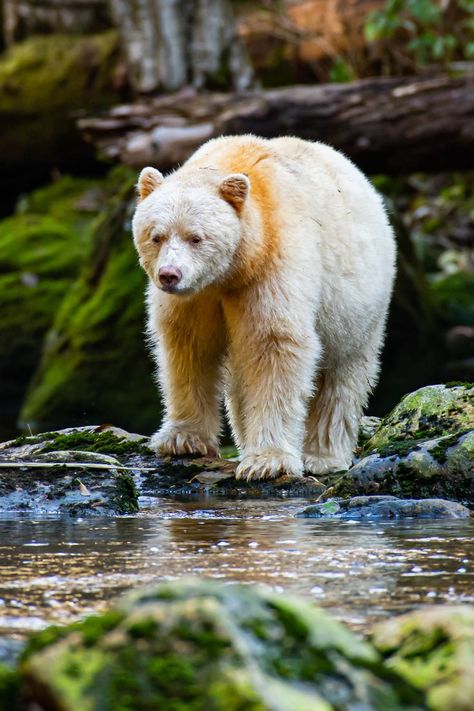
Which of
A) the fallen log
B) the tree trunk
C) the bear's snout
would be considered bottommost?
the bear's snout

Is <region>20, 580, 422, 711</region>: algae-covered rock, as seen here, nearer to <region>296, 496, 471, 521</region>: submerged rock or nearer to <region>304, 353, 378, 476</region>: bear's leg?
<region>296, 496, 471, 521</region>: submerged rock

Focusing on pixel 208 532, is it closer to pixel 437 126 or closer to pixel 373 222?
pixel 373 222

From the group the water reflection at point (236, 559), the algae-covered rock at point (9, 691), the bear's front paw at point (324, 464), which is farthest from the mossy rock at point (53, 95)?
the algae-covered rock at point (9, 691)

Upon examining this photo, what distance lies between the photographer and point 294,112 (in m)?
14.3

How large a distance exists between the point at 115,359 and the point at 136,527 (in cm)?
830

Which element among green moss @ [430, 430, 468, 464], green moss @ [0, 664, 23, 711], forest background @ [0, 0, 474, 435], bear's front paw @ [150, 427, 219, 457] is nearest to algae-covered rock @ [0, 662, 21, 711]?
green moss @ [0, 664, 23, 711]

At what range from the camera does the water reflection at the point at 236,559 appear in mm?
4480

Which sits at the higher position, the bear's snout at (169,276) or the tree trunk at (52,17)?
the tree trunk at (52,17)

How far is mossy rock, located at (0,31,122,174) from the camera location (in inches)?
797

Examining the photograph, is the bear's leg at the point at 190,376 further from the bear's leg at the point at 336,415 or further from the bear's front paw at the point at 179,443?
the bear's leg at the point at 336,415

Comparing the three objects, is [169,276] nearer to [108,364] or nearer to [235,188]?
[235,188]

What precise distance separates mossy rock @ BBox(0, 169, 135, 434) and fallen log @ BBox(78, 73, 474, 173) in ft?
8.42

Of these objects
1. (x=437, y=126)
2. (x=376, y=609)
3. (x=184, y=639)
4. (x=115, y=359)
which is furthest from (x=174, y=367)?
(x=437, y=126)

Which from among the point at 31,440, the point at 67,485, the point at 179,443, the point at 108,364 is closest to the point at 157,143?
the point at 108,364
